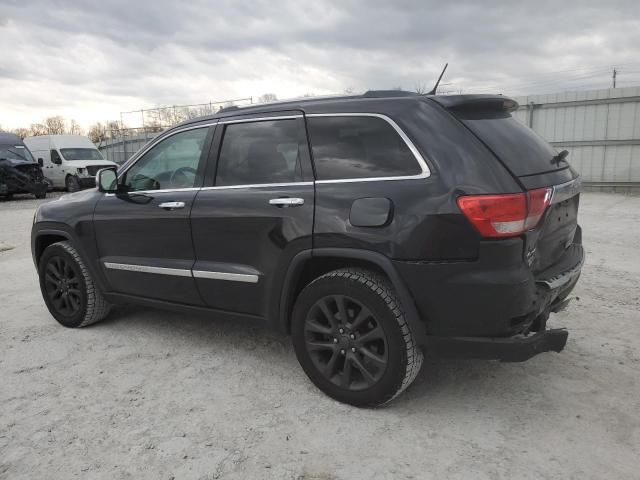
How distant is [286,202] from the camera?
121 inches

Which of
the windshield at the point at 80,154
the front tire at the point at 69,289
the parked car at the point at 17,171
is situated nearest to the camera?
the front tire at the point at 69,289

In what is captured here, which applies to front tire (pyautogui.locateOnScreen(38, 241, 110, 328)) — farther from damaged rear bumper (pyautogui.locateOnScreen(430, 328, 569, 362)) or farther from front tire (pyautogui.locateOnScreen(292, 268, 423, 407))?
damaged rear bumper (pyautogui.locateOnScreen(430, 328, 569, 362))

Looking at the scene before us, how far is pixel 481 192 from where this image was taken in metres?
2.54

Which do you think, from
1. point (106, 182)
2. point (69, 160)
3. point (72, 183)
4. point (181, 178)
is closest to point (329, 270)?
point (181, 178)

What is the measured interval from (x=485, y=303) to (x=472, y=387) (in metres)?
0.92

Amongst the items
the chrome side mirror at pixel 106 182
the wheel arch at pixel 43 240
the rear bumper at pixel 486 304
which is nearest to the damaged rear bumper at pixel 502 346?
the rear bumper at pixel 486 304

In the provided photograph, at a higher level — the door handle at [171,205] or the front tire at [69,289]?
the door handle at [171,205]

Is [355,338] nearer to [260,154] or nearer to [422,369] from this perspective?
[422,369]

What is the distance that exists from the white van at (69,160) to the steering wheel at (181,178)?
16.6 meters

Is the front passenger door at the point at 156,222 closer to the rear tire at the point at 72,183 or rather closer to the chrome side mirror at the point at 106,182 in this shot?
the chrome side mirror at the point at 106,182

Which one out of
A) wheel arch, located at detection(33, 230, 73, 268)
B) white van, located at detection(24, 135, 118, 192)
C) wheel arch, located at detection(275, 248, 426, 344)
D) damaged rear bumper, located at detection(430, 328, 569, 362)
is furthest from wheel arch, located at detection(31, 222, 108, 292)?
white van, located at detection(24, 135, 118, 192)

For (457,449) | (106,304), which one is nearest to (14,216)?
(106,304)

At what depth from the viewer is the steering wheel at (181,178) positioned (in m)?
3.65

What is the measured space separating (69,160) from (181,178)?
18112mm
